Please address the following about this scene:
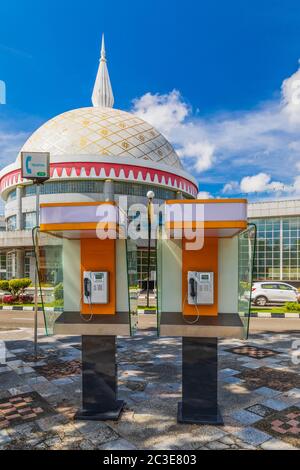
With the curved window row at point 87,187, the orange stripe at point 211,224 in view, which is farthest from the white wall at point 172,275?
the curved window row at point 87,187

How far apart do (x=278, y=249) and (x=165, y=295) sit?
29.5 meters

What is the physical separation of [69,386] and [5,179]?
35.4 m

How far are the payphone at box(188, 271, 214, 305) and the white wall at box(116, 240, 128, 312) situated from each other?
110cm

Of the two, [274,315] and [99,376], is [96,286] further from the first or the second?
[274,315]

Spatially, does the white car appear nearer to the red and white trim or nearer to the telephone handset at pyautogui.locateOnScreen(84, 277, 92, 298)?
the telephone handset at pyautogui.locateOnScreen(84, 277, 92, 298)

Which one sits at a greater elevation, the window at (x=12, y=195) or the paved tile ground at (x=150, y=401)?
the window at (x=12, y=195)

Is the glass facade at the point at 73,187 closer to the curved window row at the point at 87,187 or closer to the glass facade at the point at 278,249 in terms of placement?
the curved window row at the point at 87,187

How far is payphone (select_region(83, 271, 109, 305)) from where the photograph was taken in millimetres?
5410

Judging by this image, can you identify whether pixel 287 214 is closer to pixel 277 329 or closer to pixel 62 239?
pixel 277 329

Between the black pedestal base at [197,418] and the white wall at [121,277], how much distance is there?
6.02 ft

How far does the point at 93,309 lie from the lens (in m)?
5.57

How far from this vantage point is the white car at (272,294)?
19266mm

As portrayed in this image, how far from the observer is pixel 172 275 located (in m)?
5.52
